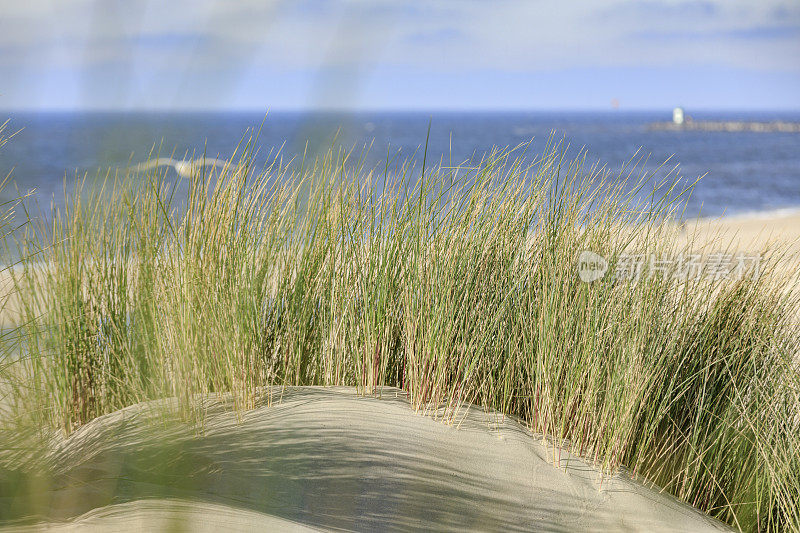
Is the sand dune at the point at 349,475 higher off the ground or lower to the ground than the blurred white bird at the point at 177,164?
lower

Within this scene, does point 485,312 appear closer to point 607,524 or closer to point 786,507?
point 607,524

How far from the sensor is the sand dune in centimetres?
147

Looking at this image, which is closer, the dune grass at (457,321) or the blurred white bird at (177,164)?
the blurred white bird at (177,164)

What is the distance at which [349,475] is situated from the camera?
5.62ft

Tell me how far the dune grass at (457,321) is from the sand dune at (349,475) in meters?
0.11

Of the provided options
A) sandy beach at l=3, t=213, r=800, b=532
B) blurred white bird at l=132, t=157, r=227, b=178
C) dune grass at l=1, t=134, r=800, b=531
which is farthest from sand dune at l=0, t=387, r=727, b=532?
blurred white bird at l=132, t=157, r=227, b=178

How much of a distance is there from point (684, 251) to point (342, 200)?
1.20 metres

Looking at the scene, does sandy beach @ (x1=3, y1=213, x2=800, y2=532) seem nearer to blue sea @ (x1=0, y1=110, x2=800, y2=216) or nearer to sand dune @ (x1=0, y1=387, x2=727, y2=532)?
sand dune @ (x1=0, y1=387, x2=727, y2=532)

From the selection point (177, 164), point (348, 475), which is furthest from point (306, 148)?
point (348, 475)

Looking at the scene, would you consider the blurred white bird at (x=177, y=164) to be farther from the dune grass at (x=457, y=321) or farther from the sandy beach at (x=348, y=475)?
the sandy beach at (x=348, y=475)

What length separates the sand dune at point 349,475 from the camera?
1.47 m

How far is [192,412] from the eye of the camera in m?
1.73

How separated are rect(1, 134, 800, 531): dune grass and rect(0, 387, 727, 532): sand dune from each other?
0.11 meters

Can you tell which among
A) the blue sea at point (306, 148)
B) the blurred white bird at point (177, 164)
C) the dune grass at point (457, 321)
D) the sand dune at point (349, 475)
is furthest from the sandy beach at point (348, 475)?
the blue sea at point (306, 148)
